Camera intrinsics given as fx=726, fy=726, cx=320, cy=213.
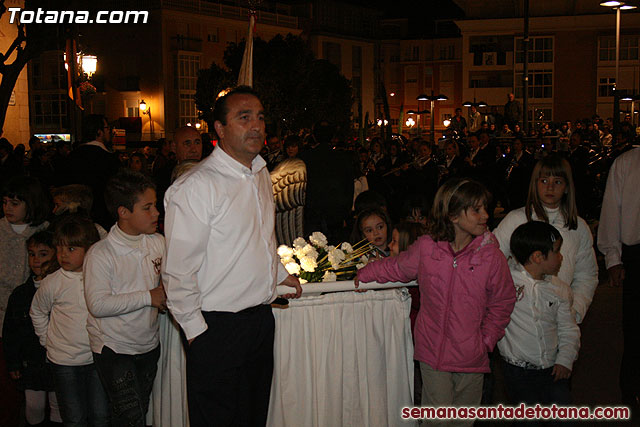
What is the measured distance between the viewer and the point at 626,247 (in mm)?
5758

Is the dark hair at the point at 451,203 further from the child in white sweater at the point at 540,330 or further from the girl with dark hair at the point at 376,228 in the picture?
the girl with dark hair at the point at 376,228

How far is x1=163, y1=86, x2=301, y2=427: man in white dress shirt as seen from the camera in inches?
140

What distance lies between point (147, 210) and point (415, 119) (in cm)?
7264

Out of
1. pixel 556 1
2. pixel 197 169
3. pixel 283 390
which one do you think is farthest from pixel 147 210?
pixel 556 1

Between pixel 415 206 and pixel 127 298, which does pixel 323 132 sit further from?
pixel 127 298

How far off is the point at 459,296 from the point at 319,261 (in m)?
1.14

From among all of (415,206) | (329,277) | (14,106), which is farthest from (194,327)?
(14,106)

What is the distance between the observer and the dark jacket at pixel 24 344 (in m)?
5.22

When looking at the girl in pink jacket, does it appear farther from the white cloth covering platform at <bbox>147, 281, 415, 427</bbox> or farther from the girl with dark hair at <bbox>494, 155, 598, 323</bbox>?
the girl with dark hair at <bbox>494, 155, 598, 323</bbox>

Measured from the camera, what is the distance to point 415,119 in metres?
75.6

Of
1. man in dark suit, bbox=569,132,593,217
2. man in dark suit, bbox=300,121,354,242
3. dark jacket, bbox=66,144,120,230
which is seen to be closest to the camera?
dark jacket, bbox=66,144,120,230

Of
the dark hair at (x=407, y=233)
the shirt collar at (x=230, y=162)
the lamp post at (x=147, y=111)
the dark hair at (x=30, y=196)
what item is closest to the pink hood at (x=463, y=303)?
the dark hair at (x=407, y=233)

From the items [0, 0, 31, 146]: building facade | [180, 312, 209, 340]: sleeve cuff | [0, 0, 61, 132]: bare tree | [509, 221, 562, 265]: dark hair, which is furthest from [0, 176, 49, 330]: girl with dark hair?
[0, 0, 31, 146]: building facade

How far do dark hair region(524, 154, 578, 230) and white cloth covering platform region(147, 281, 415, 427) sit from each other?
1.22m
